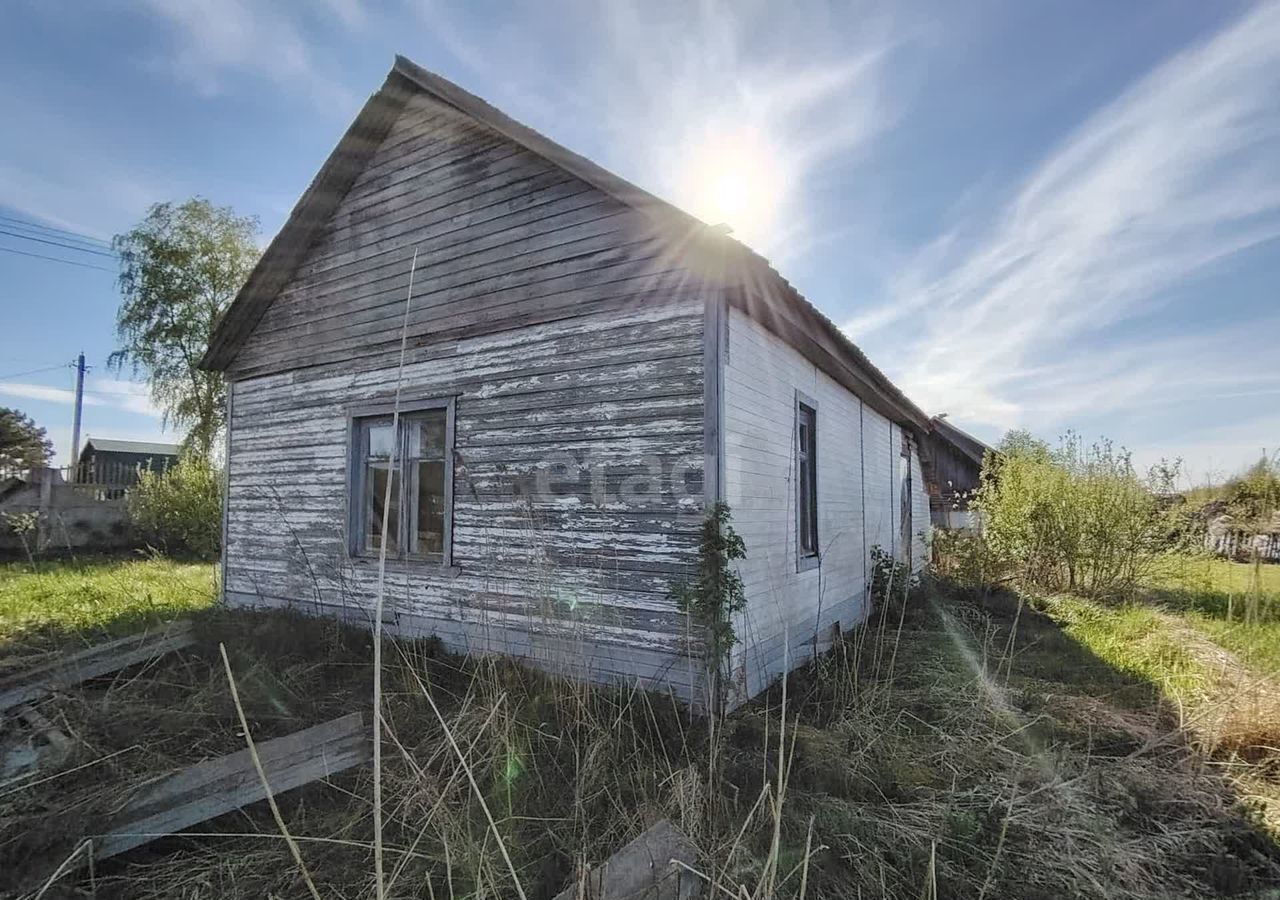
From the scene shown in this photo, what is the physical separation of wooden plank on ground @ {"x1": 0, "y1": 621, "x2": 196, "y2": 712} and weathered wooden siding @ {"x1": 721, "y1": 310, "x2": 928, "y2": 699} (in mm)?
4758

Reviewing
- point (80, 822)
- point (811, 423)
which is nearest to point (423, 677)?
point (80, 822)

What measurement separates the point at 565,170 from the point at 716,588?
12.5 ft

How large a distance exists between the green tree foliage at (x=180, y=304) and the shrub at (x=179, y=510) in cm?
563

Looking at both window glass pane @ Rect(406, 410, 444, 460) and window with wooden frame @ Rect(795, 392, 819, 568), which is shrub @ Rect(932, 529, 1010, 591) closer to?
window with wooden frame @ Rect(795, 392, 819, 568)

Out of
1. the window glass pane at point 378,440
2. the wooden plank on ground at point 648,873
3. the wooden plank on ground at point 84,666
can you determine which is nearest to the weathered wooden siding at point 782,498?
the wooden plank on ground at point 648,873

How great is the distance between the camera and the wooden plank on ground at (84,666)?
180 inches

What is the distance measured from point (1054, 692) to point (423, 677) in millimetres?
5173

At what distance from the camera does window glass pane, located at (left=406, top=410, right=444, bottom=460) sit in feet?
21.8

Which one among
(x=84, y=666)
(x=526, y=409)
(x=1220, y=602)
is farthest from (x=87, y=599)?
(x=1220, y=602)

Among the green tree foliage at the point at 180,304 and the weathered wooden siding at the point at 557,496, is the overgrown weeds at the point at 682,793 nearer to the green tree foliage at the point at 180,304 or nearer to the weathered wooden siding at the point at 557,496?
the weathered wooden siding at the point at 557,496

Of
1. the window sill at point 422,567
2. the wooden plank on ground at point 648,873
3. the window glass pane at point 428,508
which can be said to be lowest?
the wooden plank on ground at point 648,873

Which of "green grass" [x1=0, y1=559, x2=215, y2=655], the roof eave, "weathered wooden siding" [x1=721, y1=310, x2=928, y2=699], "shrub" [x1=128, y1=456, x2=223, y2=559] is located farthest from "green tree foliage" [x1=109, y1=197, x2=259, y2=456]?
"weathered wooden siding" [x1=721, y1=310, x2=928, y2=699]

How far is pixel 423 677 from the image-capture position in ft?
16.9

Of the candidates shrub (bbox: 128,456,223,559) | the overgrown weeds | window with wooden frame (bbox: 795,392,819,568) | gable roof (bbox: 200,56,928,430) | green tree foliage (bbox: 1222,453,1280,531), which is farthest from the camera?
shrub (bbox: 128,456,223,559)
